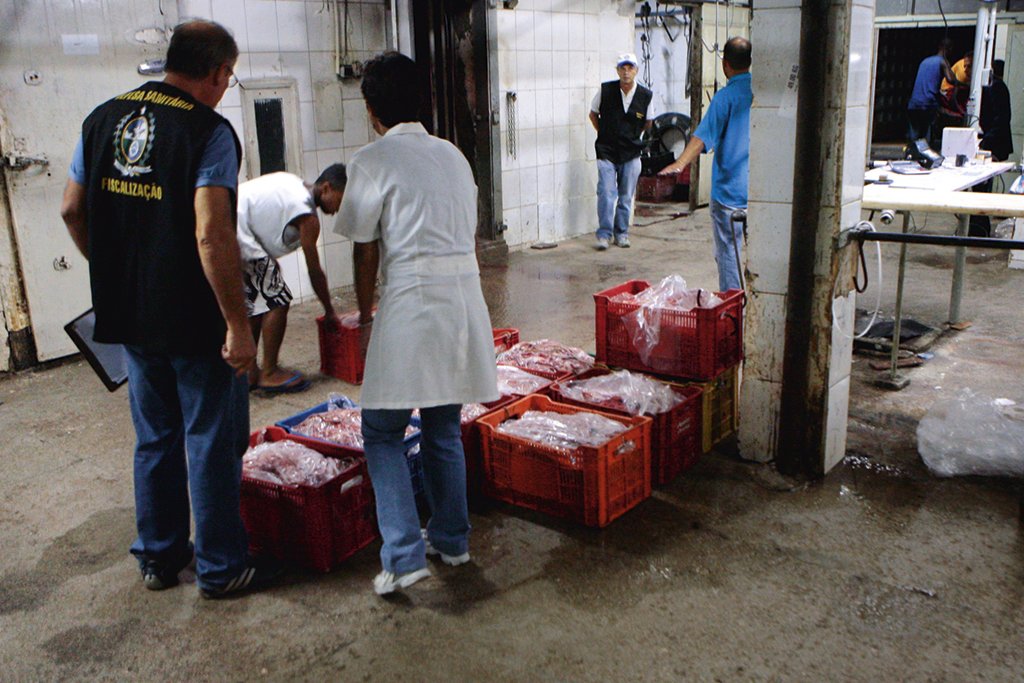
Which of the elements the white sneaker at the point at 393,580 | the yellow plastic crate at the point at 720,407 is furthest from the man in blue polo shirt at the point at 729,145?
the white sneaker at the point at 393,580

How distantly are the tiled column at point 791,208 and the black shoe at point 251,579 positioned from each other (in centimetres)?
206

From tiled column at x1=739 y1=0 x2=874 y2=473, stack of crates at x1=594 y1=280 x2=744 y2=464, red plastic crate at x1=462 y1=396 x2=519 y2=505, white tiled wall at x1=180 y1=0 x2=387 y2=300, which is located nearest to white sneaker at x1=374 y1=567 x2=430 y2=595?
red plastic crate at x1=462 y1=396 x2=519 y2=505

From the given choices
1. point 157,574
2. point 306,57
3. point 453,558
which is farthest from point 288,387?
point 306,57

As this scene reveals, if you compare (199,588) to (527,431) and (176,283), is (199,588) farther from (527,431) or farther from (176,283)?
(527,431)

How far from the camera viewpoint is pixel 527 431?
3.65 metres

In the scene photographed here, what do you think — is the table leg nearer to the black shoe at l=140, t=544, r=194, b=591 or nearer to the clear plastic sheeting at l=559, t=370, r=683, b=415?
the clear plastic sheeting at l=559, t=370, r=683, b=415

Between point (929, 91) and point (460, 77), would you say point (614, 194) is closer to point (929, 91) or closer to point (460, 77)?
point (460, 77)

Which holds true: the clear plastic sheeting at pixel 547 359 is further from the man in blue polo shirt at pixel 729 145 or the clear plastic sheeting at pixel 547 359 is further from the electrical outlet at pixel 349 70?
the electrical outlet at pixel 349 70

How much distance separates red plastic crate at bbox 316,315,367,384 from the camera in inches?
201

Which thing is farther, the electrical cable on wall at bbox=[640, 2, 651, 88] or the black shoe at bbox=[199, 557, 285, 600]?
the electrical cable on wall at bbox=[640, 2, 651, 88]

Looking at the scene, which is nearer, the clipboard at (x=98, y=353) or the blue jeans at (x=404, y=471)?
the blue jeans at (x=404, y=471)

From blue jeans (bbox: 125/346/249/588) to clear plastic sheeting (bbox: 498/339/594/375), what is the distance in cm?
170

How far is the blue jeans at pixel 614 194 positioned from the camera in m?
8.91

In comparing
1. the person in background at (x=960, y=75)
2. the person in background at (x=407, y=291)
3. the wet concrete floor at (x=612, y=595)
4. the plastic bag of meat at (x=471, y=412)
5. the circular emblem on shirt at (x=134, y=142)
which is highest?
the person in background at (x=960, y=75)
